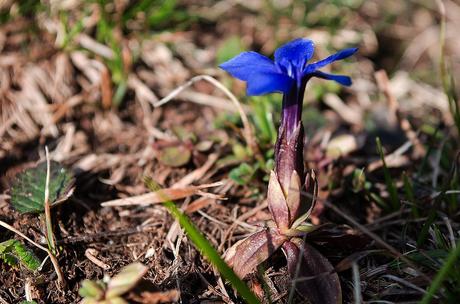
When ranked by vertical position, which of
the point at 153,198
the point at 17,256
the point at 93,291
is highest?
the point at 93,291

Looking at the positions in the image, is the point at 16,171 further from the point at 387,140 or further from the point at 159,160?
the point at 387,140

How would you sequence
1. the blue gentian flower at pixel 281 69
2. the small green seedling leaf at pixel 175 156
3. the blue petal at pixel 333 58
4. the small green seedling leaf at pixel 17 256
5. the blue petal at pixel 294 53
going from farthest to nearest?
1. the small green seedling leaf at pixel 175 156
2. the small green seedling leaf at pixel 17 256
3. the blue petal at pixel 294 53
4. the blue petal at pixel 333 58
5. the blue gentian flower at pixel 281 69

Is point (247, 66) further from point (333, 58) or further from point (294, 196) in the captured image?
point (294, 196)

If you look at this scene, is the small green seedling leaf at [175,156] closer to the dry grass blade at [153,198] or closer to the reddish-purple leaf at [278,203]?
the dry grass blade at [153,198]

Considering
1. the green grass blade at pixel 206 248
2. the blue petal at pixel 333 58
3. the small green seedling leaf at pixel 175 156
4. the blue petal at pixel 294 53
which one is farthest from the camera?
the small green seedling leaf at pixel 175 156

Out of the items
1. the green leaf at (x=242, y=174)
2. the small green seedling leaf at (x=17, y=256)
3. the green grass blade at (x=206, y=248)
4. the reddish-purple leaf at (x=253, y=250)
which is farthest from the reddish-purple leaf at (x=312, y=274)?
the small green seedling leaf at (x=17, y=256)

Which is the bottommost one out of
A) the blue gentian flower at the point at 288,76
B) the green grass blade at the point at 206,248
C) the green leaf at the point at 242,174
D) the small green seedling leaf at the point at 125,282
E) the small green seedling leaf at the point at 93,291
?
the green leaf at the point at 242,174

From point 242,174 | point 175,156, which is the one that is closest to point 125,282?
point 242,174
